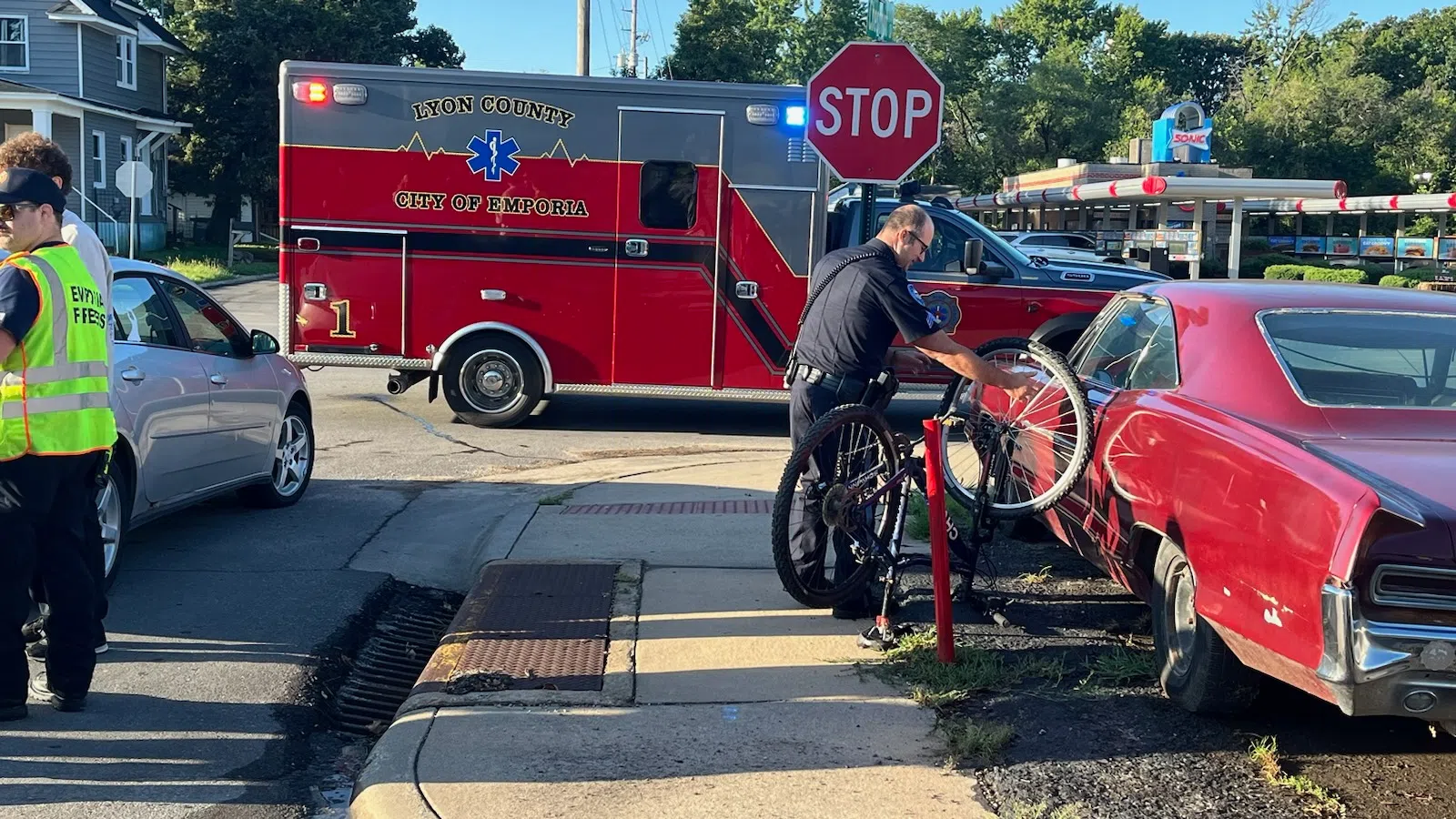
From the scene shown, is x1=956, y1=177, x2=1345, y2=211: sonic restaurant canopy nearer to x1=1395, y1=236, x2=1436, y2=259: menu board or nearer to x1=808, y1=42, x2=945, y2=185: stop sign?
x1=1395, y1=236, x2=1436, y2=259: menu board

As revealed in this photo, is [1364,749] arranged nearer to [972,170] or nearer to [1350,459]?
[1350,459]

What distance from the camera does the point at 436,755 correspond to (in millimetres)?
4383

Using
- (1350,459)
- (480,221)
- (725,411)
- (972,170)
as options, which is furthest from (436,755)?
(972,170)

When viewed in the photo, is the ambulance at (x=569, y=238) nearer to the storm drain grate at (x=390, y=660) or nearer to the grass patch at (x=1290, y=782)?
the storm drain grate at (x=390, y=660)

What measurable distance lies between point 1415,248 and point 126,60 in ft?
125

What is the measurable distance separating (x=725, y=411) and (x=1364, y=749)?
391 inches

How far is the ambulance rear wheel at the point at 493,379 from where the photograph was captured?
39.8 ft

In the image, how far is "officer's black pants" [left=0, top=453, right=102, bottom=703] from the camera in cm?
461

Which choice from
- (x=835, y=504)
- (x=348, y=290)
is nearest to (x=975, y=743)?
(x=835, y=504)

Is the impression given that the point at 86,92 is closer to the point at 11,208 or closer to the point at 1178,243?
the point at 1178,243

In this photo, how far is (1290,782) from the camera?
13.4ft

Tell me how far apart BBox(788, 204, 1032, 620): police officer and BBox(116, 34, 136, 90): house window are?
39395mm

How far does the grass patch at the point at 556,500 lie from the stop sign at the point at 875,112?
2864mm

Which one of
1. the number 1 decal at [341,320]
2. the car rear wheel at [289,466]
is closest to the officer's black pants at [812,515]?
the car rear wheel at [289,466]
